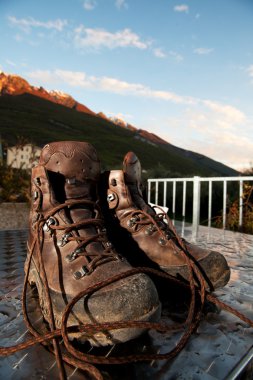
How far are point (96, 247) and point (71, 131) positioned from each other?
153 ft

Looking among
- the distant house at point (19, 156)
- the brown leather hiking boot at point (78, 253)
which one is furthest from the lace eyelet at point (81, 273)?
the distant house at point (19, 156)

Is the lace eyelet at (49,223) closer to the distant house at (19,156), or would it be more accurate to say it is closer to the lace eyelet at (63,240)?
the lace eyelet at (63,240)

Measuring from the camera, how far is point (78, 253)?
90 centimetres

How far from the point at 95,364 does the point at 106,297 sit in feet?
0.49

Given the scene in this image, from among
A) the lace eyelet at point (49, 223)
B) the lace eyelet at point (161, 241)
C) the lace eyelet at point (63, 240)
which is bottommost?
the lace eyelet at point (161, 241)

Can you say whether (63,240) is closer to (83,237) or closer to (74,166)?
(83,237)

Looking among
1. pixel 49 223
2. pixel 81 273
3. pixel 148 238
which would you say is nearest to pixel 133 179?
pixel 148 238

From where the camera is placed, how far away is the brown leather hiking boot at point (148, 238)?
43.4 inches

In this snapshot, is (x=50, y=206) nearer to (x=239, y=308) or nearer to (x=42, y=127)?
(x=239, y=308)

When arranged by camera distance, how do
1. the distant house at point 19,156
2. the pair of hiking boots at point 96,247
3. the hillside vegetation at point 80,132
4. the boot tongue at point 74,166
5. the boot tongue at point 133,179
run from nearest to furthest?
the pair of hiking boots at point 96,247, the boot tongue at point 74,166, the boot tongue at point 133,179, the distant house at point 19,156, the hillside vegetation at point 80,132

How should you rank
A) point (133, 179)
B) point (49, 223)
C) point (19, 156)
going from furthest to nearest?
point (19, 156), point (133, 179), point (49, 223)

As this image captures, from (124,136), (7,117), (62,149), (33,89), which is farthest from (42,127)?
(62,149)

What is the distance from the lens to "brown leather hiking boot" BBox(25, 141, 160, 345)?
2.48 feet

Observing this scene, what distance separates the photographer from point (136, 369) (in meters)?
0.67
